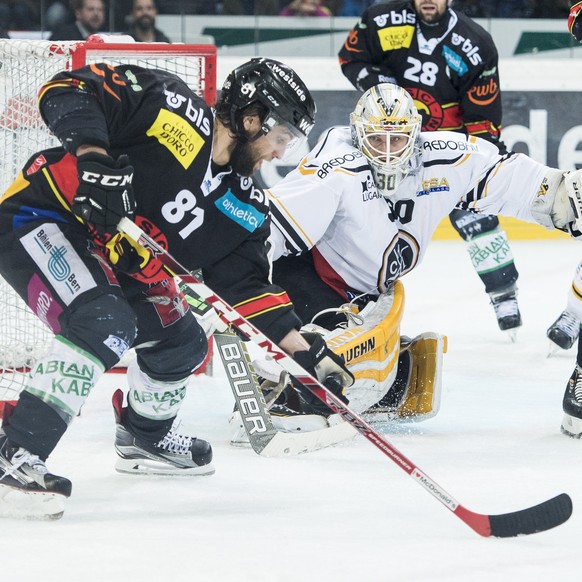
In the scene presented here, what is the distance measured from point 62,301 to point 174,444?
611mm

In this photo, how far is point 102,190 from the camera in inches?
95.1

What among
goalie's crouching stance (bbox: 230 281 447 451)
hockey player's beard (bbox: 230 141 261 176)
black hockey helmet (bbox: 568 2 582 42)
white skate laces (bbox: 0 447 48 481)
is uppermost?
black hockey helmet (bbox: 568 2 582 42)

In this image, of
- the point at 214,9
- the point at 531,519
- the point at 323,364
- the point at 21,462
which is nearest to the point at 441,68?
the point at 214,9

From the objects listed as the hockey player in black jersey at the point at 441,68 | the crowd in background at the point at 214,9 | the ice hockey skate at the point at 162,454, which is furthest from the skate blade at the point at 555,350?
the crowd in background at the point at 214,9

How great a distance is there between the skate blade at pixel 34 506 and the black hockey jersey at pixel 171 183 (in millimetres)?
517

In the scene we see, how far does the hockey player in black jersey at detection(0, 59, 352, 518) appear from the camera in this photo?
8.30ft

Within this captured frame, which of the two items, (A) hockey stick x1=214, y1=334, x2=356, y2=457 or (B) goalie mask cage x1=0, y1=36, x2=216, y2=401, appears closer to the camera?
(A) hockey stick x1=214, y1=334, x2=356, y2=457

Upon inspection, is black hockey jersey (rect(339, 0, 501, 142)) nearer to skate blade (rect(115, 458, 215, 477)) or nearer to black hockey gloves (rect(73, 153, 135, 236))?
skate blade (rect(115, 458, 215, 477))

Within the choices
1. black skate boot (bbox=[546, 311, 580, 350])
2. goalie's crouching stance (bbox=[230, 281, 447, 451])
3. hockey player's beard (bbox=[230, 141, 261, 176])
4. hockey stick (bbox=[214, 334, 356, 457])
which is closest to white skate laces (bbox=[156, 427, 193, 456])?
hockey stick (bbox=[214, 334, 356, 457])

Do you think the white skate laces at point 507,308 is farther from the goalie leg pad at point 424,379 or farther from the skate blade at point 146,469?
the skate blade at point 146,469

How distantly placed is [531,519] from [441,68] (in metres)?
2.94

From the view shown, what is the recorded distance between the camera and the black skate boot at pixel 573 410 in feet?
11.4

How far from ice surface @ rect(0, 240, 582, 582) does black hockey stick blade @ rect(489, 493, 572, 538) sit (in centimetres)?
2

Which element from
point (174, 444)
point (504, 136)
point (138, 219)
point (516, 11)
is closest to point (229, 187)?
point (138, 219)
